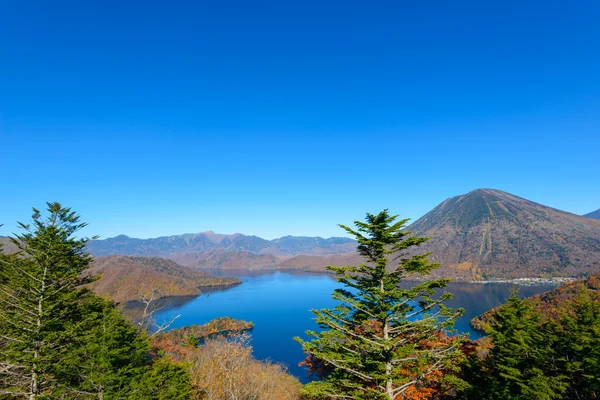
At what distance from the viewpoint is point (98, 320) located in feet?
55.3

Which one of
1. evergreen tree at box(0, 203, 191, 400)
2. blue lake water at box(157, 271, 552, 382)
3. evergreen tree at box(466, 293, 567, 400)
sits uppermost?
evergreen tree at box(0, 203, 191, 400)

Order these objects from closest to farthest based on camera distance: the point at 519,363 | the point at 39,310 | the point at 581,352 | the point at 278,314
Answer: the point at 39,310, the point at 581,352, the point at 519,363, the point at 278,314

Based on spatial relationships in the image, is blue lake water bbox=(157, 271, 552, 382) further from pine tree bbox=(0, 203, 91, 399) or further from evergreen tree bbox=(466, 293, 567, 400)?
pine tree bbox=(0, 203, 91, 399)

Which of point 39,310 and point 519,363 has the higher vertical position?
point 39,310

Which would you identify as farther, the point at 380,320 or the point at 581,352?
the point at 581,352

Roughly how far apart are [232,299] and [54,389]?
639ft

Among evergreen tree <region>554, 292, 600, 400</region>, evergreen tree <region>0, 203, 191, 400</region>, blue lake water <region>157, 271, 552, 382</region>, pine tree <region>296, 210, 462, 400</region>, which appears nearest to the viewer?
pine tree <region>296, 210, 462, 400</region>

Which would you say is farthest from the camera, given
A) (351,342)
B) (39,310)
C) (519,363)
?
(519,363)

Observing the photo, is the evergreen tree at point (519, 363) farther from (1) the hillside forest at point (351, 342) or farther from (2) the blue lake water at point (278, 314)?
(2) the blue lake water at point (278, 314)

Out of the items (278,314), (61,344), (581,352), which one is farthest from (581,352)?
(278,314)

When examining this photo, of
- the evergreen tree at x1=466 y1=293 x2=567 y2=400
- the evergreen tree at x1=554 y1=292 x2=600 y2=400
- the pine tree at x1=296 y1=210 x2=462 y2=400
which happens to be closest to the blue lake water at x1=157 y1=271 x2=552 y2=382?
the evergreen tree at x1=466 y1=293 x2=567 y2=400

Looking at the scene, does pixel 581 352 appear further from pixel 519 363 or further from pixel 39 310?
pixel 39 310

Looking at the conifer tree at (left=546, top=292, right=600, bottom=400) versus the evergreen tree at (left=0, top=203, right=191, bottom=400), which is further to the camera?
the conifer tree at (left=546, top=292, right=600, bottom=400)

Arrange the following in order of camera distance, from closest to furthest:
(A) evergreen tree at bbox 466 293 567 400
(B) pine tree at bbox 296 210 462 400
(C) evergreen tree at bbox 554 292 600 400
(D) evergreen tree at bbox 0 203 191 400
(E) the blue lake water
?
(B) pine tree at bbox 296 210 462 400 < (D) evergreen tree at bbox 0 203 191 400 < (A) evergreen tree at bbox 466 293 567 400 < (C) evergreen tree at bbox 554 292 600 400 < (E) the blue lake water
